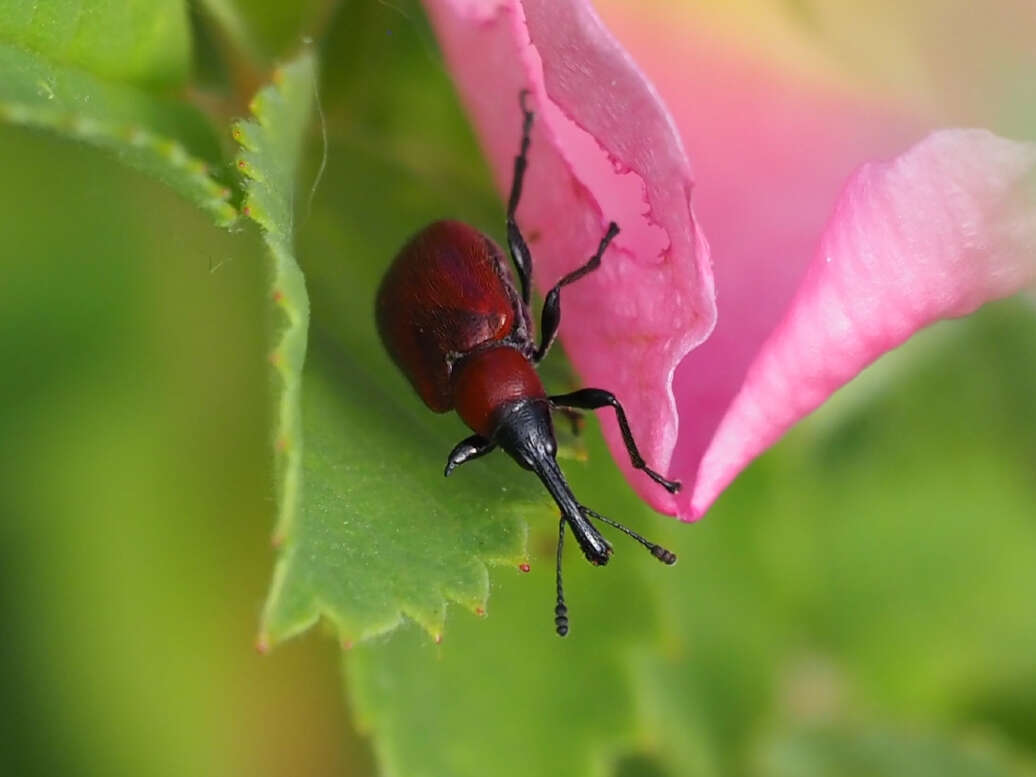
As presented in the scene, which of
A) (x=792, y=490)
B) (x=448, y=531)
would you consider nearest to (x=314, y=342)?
(x=448, y=531)

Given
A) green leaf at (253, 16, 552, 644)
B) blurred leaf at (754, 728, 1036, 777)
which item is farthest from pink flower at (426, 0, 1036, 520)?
blurred leaf at (754, 728, 1036, 777)

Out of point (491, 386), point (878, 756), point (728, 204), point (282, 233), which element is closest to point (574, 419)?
point (491, 386)

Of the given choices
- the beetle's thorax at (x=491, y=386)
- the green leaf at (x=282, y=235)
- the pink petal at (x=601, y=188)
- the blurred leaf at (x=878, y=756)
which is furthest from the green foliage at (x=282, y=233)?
the blurred leaf at (x=878, y=756)

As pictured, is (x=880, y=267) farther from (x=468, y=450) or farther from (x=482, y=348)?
(x=482, y=348)

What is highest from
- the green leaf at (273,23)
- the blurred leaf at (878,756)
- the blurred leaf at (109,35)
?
the blurred leaf at (109,35)

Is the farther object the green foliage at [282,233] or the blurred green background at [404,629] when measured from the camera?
the blurred green background at [404,629]

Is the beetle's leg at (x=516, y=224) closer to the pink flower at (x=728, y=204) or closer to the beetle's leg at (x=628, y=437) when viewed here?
the pink flower at (x=728, y=204)
